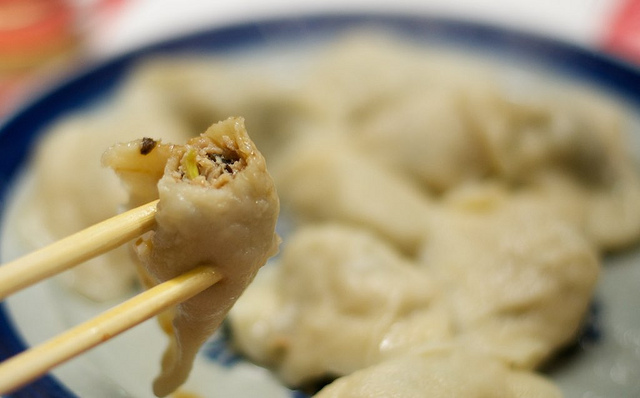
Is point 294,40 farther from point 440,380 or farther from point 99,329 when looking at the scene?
point 99,329

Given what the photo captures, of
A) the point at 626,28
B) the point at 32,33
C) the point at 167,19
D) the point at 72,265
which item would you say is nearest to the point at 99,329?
the point at 72,265

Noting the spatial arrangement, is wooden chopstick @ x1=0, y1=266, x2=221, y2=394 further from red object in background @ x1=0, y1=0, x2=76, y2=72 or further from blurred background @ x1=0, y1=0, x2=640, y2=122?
red object in background @ x1=0, y1=0, x2=76, y2=72

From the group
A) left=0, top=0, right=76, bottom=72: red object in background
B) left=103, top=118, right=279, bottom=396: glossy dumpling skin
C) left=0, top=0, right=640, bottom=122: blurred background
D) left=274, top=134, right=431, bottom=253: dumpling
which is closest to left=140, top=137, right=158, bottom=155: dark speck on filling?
left=103, top=118, right=279, bottom=396: glossy dumpling skin

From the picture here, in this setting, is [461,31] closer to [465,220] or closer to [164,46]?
[465,220]

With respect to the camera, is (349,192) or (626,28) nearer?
(349,192)

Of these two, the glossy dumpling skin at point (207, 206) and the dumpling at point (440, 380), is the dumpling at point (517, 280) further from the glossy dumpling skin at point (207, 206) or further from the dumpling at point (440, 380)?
the glossy dumpling skin at point (207, 206)
